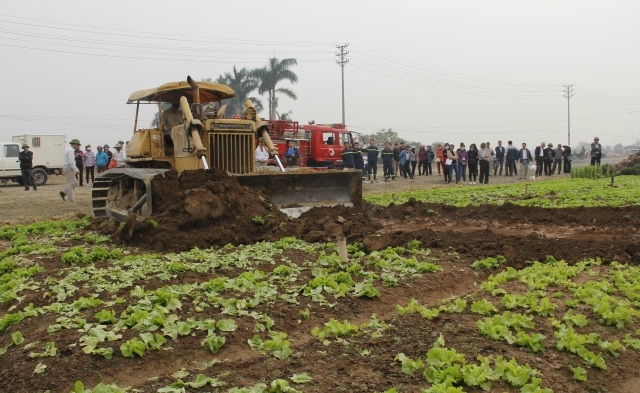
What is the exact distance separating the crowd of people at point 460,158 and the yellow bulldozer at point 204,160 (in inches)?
644

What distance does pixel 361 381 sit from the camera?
4762 millimetres

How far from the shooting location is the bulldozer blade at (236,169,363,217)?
500 inches

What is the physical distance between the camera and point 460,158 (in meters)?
30.1

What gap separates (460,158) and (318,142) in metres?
7.38

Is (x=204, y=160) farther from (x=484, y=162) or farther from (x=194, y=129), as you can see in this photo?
(x=484, y=162)

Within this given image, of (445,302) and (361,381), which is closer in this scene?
(361,381)

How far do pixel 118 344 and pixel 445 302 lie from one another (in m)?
3.52

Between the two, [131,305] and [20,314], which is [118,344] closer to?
[131,305]

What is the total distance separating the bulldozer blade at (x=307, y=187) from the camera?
1270cm

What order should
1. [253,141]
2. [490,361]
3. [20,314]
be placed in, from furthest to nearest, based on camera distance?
1. [253,141]
2. [20,314]
3. [490,361]

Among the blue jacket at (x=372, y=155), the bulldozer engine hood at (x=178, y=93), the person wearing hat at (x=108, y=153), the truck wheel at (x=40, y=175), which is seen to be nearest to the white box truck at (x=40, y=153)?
the truck wheel at (x=40, y=175)


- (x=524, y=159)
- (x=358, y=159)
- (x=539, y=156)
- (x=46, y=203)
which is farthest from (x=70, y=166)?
(x=539, y=156)

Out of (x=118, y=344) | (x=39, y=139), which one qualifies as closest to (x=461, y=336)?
(x=118, y=344)

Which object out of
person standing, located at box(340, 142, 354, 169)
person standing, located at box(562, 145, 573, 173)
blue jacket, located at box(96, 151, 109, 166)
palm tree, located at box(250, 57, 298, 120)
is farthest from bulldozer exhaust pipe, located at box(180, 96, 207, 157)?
palm tree, located at box(250, 57, 298, 120)
